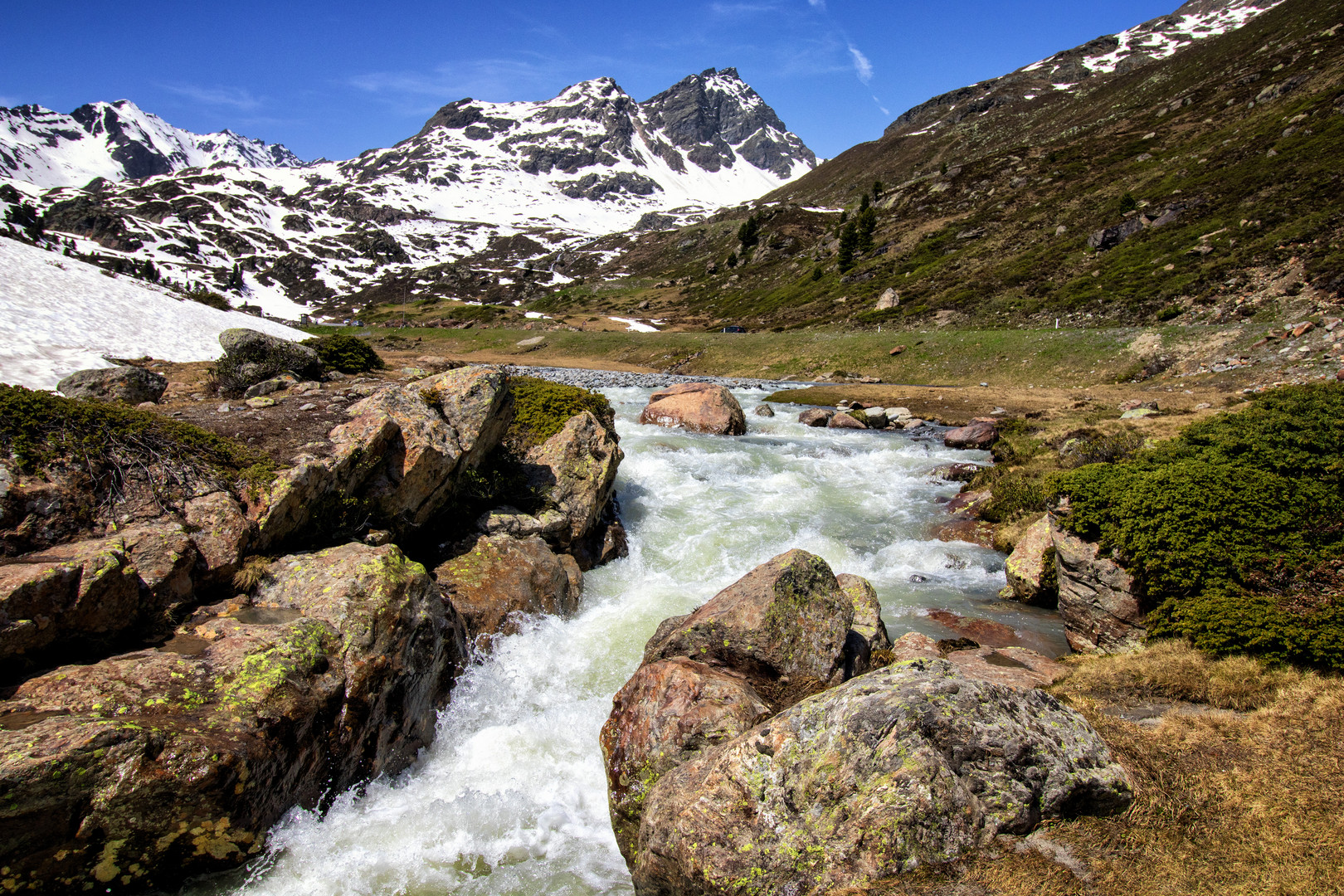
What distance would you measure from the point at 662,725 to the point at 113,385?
16253mm

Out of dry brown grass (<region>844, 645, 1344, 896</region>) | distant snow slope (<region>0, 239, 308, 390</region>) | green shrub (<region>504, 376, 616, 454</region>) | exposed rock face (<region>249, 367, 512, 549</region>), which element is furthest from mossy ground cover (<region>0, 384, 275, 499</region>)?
dry brown grass (<region>844, 645, 1344, 896</region>)

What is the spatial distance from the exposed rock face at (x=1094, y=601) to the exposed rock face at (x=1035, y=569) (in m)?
1.73

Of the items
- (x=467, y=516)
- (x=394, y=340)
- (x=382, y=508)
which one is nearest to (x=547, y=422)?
(x=467, y=516)

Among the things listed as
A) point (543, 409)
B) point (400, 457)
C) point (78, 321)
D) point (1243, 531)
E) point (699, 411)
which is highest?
point (78, 321)

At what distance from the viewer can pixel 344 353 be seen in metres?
24.2

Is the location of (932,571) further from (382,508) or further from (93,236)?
(93,236)

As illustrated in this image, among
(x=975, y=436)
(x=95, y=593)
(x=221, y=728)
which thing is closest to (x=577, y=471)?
(x=95, y=593)

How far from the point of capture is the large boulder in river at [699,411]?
1118 inches

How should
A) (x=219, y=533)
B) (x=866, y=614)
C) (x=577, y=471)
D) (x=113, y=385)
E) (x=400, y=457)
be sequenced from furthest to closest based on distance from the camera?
(x=577, y=471) → (x=113, y=385) → (x=400, y=457) → (x=866, y=614) → (x=219, y=533)

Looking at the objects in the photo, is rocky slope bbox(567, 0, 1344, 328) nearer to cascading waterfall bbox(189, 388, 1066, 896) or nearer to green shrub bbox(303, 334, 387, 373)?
cascading waterfall bbox(189, 388, 1066, 896)

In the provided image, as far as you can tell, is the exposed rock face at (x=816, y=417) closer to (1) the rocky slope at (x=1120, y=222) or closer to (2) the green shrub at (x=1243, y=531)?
(2) the green shrub at (x=1243, y=531)

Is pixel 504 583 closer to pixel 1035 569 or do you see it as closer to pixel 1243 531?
pixel 1035 569

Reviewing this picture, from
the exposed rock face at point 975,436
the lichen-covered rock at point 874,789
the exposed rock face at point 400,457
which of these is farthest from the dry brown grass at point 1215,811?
the exposed rock face at point 975,436

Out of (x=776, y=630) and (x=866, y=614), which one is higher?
(x=776, y=630)
